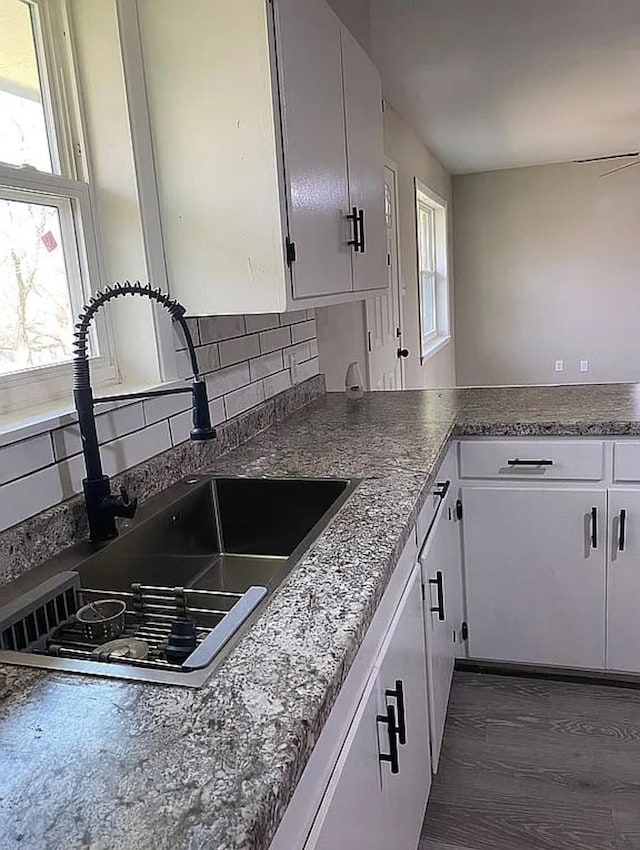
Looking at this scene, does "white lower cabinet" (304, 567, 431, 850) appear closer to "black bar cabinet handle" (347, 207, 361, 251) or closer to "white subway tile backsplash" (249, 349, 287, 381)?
"white subway tile backsplash" (249, 349, 287, 381)

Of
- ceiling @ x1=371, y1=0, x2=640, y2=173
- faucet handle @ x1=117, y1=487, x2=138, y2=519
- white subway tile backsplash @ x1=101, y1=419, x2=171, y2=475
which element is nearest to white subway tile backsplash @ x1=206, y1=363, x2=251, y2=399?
white subway tile backsplash @ x1=101, y1=419, x2=171, y2=475

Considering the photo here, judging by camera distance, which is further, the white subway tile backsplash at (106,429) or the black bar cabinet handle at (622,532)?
the black bar cabinet handle at (622,532)

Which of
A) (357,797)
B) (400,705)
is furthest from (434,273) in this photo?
(357,797)

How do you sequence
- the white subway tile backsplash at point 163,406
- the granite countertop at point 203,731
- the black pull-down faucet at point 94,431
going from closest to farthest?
1. the granite countertop at point 203,731
2. the black pull-down faucet at point 94,431
3. the white subway tile backsplash at point 163,406

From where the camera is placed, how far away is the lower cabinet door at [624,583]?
2.04m

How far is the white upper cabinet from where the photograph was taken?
4.90 ft

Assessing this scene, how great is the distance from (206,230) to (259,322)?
63 cm

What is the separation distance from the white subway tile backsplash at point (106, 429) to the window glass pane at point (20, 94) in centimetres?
55

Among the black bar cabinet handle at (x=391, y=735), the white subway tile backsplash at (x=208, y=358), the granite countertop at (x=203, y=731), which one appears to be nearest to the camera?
the granite countertop at (x=203, y=731)

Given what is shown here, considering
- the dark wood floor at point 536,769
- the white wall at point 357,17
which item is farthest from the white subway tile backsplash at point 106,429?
the white wall at point 357,17

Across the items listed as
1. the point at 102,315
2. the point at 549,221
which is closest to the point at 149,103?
the point at 102,315

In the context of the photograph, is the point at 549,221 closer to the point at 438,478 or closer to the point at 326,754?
the point at 438,478

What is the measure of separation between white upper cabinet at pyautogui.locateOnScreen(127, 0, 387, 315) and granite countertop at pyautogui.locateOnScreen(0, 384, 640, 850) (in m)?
0.67

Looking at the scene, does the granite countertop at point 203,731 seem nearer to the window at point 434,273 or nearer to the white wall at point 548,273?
the window at point 434,273
